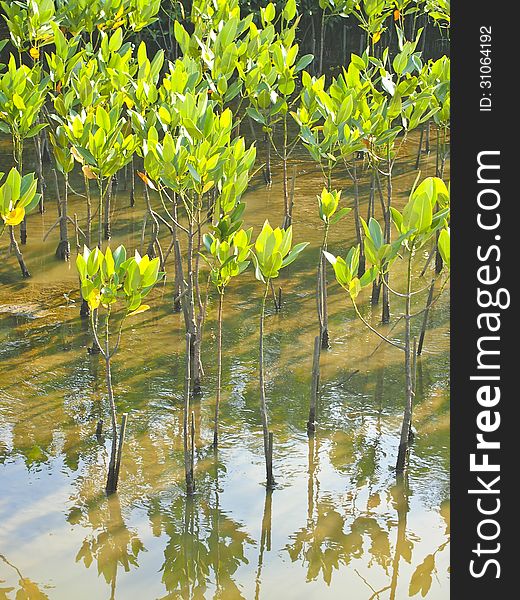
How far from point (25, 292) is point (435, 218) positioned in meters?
3.37

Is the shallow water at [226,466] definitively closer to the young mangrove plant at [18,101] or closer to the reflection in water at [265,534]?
the reflection in water at [265,534]

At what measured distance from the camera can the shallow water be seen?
154 inches

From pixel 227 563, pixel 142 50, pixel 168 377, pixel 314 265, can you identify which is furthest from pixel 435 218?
pixel 314 265

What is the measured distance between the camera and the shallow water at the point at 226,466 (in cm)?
391

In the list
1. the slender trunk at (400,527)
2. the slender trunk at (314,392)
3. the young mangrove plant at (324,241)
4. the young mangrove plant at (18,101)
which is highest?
the young mangrove plant at (18,101)

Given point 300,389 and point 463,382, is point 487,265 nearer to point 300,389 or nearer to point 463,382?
point 463,382

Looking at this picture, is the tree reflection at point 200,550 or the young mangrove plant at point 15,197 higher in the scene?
the young mangrove plant at point 15,197

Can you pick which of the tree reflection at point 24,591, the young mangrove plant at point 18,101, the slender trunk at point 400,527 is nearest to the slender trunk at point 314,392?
the slender trunk at point 400,527

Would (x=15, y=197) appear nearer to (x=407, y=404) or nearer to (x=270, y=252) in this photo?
(x=270, y=252)

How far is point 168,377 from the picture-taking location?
5.50 metres

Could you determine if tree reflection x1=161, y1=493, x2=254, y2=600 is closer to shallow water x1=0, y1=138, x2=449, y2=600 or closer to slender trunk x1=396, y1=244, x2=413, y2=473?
shallow water x1=0, y1=138, x2=449, y2=600

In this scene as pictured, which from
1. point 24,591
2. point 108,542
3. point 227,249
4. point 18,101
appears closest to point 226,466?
point 108,542

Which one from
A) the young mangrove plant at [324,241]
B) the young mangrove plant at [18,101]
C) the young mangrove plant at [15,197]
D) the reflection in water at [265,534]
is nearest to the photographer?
the reflection in water at [265,534]

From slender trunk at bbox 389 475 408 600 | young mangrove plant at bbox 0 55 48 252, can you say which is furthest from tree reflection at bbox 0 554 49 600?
young mangrove plant at bbox 0 55 48 252
